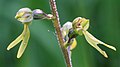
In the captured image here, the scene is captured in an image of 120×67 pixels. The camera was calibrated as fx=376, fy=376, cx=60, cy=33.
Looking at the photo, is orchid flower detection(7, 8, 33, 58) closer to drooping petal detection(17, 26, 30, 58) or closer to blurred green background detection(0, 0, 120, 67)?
drooping petal detection(17, 26, 30, 58)

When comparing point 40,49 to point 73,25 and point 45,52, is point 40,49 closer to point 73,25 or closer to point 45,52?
point 45,52

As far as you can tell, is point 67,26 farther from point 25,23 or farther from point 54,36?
point 54,36

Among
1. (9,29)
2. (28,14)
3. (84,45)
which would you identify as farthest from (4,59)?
(28,14)

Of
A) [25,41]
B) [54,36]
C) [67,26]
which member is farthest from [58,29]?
[54,36]

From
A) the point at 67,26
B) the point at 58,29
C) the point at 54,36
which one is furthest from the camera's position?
the point at 54,36

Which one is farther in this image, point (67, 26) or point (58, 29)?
point (67, 26)

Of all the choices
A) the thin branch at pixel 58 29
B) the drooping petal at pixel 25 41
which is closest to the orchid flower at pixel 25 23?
the drooping petal at pixel 25 41

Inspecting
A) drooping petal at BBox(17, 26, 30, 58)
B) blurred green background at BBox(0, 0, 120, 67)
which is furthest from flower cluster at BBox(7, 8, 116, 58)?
blurred green background at BBox(0, 0, 120, 67)

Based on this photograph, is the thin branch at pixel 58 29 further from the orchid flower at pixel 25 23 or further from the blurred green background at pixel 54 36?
the blurred green background at pixel 54 36
